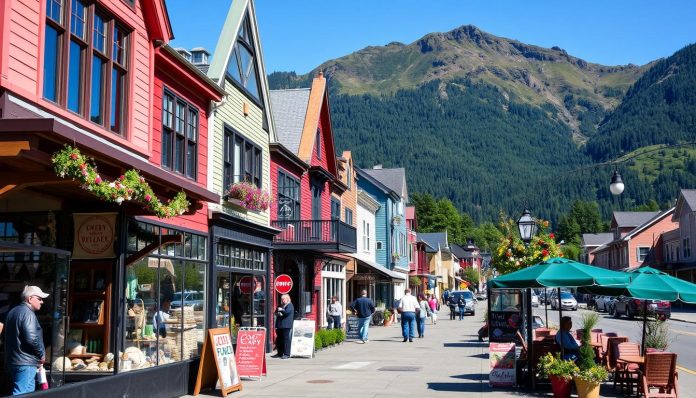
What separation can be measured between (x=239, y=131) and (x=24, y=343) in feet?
38.1

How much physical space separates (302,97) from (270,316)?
10.7 meters

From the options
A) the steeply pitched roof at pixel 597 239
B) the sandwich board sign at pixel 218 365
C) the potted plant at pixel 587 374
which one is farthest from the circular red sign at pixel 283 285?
the steeply pitched roof at pixel 597 239

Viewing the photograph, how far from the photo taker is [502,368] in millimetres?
14617

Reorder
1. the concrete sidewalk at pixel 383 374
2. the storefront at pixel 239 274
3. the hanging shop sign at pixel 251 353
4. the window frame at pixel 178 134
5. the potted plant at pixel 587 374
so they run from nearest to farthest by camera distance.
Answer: the potted plant at pixel 587 374 < the concrete sidewalk at pixel 383 374 < the hanging shop sign at pixel 251 353 < the window frame at pixel 178 134 < the storefront at pixel 239 274

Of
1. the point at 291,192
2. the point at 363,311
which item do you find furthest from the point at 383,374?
the point at 363,311

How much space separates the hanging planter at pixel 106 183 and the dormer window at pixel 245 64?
914 cm

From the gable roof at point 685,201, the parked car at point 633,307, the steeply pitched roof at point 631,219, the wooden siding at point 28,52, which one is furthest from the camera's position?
the steeply pitched roof at point 631,219

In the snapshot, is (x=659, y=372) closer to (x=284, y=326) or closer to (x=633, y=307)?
(x=284, y=326)

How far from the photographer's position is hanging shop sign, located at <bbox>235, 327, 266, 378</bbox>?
15.6m

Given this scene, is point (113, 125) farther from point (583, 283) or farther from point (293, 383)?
point (583, 283)

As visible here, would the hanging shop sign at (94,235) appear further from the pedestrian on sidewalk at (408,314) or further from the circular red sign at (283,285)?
the pedestrian on sidewalk at (408,314)

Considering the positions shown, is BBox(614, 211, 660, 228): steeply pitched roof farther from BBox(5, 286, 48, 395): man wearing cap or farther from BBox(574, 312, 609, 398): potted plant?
BBox(5, 286, 48, 395): man wearing cap

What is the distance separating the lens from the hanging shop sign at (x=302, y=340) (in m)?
21.2

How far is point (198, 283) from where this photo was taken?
17.6 metres
